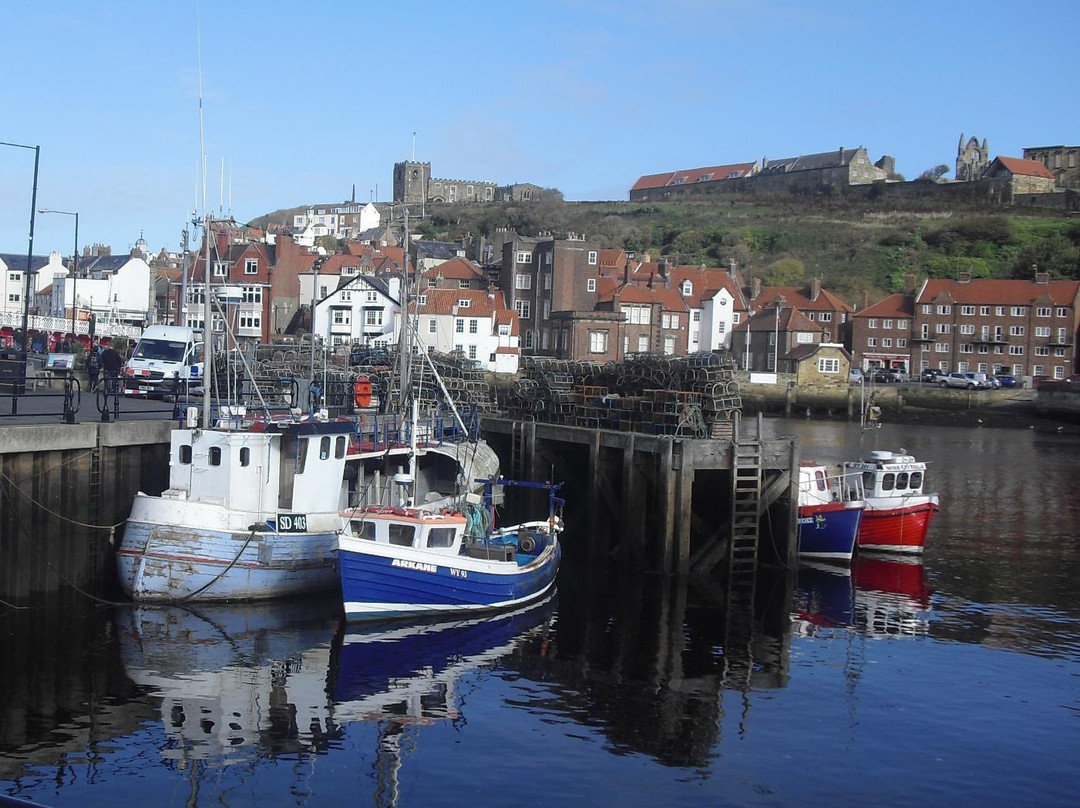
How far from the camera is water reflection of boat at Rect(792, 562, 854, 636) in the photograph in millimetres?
26273

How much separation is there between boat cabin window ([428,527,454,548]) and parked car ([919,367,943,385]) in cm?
7771

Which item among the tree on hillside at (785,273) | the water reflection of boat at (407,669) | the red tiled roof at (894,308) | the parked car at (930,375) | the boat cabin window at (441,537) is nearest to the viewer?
the water reflection of boat at (407,669)

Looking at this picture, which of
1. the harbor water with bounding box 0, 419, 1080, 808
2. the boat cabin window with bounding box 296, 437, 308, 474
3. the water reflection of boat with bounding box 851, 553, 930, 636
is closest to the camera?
the harbor water with bounding box 0, 419, 1080, 808

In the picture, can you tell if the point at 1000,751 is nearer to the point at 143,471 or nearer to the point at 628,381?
the point at 143,471

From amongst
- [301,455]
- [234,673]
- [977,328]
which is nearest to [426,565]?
[301,455]

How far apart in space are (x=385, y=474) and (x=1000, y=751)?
49.9ft

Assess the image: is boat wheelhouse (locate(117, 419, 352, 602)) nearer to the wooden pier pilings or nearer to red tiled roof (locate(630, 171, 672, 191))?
the wooden pier pilings

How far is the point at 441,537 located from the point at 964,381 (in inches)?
3015

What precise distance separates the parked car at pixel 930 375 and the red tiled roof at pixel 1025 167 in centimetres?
6309

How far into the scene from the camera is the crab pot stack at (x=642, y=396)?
3272 centimetres

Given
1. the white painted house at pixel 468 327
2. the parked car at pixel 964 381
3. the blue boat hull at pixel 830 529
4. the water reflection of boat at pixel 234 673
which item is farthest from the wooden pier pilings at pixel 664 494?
the parked car at pixel 964 381

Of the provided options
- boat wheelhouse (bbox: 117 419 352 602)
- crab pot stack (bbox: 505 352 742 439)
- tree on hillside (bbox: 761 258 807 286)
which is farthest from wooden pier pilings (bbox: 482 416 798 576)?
tree on hillside (bbox: 761 258 807 286)

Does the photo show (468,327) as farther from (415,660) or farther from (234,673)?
(234,673)

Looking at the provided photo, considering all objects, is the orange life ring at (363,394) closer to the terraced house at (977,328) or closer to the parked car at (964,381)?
the parked car at (964,381)
